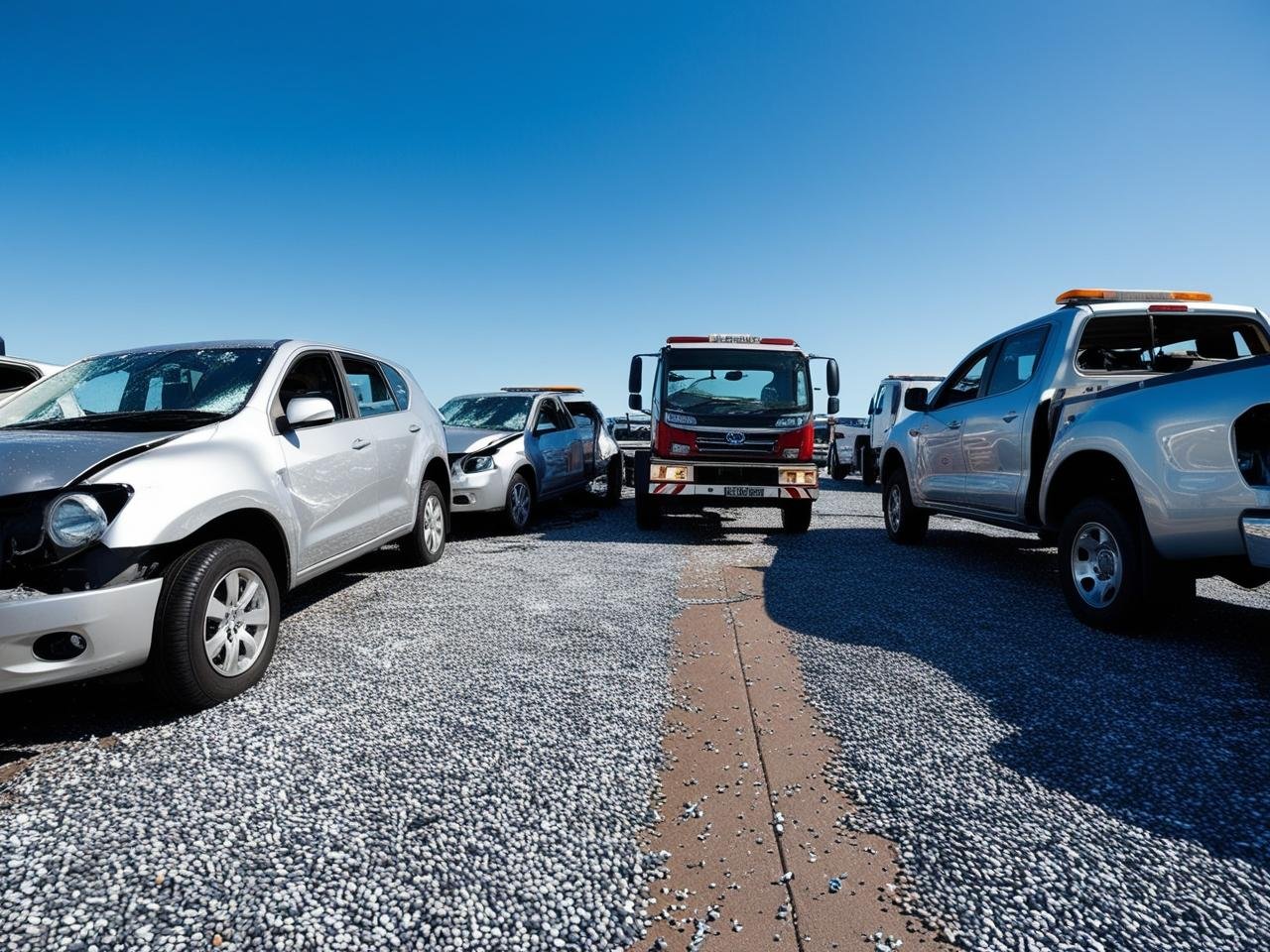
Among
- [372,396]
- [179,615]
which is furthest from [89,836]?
[372,396]

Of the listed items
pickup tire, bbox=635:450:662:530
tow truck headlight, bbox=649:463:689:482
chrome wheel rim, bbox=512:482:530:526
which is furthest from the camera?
pickup tire, bbox=635:450:662:530

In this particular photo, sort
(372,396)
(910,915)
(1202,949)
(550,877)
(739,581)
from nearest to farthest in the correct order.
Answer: (1202,949) → (910,915) → (550,877) → (372,396) → (739,581)

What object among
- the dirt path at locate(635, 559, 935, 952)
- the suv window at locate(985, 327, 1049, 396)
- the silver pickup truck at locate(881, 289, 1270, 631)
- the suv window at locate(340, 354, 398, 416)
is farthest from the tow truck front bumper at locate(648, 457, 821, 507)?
the dirt path at locate(635, 559, 935, 952)

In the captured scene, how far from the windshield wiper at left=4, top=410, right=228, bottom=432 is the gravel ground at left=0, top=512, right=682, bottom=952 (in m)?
1.26

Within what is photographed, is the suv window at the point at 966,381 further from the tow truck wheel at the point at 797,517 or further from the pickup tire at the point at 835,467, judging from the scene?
the pickup tire at the point at 835,467

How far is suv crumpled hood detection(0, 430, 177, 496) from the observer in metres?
2.75

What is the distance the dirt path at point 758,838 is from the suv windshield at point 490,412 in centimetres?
575

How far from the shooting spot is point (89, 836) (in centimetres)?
217

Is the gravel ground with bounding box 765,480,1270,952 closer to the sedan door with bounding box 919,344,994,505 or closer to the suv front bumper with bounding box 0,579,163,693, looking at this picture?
the sedan door with bounding box 919,344,994,505

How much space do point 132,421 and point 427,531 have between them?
2814 millimetres

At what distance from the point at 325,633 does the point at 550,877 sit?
9.15ft

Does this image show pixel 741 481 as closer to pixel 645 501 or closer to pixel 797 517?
pixel 797 517

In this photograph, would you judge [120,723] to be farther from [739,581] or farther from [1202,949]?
[739,581]

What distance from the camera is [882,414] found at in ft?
46.6
